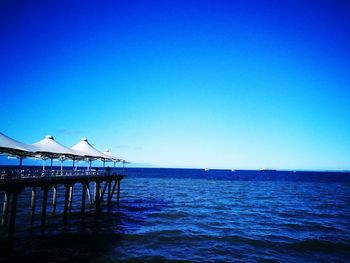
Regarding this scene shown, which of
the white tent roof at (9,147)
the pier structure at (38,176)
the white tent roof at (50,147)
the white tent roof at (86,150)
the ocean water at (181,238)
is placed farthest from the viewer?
the white tent roof at (86,150)

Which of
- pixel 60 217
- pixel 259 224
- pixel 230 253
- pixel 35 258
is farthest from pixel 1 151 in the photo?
pixel 259 224

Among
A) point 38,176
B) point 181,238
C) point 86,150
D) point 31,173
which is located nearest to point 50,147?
point 38,176

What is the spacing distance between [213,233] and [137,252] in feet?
26.4

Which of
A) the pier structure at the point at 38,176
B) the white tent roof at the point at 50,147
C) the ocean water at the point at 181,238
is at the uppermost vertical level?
the white tent roof at the point at 50,147

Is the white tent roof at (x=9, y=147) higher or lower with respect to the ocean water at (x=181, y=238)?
higher

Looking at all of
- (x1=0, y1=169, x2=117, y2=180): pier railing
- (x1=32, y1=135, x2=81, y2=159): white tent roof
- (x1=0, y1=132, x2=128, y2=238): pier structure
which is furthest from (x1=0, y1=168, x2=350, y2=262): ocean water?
(x1=32, y1=135, x2=81, y2=159): white tent roof

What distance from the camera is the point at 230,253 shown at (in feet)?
62.1

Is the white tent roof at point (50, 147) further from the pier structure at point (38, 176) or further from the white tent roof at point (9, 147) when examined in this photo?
the white tent roof at point (9, 147)

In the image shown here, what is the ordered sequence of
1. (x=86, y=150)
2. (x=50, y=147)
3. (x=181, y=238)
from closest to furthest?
(x=181, y=238) → (x=50, y=147) → (x=86, y=150)

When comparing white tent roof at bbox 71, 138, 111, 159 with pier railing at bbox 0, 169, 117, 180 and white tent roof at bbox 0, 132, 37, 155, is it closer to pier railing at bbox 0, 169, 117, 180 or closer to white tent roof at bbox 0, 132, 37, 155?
pier railing at bbox 0, 169, 117, 180

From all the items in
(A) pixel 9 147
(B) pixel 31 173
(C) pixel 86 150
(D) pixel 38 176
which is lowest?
(D) pixel 38 176

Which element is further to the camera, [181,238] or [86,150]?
[86,150]

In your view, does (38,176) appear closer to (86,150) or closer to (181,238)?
(86,150)

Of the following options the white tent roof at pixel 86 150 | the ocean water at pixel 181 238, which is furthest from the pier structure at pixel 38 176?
the ocean water at pixel 181 238
